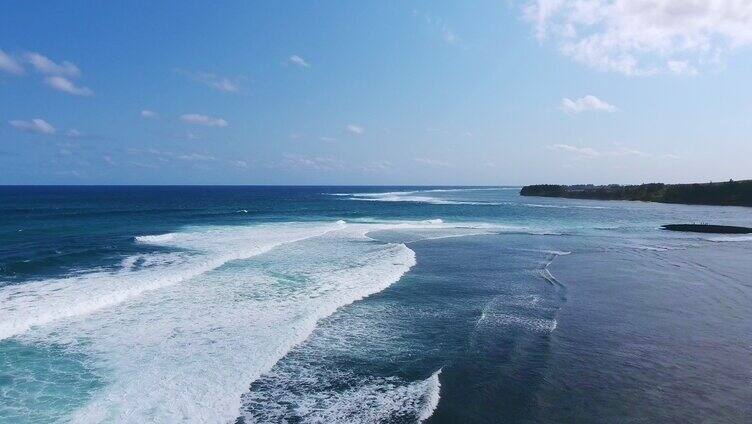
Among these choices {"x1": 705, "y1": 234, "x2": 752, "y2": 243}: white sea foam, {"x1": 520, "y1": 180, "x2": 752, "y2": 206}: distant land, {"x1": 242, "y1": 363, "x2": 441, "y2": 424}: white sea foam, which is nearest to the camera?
{"x1": 242, "y1": 363, "x2": 441, "y2": 424}: white sea foam

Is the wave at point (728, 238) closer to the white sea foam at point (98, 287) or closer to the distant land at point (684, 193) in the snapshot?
the white sea foam at point (98, 287)

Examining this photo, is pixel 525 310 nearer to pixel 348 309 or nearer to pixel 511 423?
pixel 348 309

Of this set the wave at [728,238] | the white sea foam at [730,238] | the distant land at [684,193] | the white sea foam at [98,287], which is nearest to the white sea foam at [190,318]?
the white sea foam at [98,287]

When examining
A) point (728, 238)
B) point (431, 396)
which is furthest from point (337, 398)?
point (728, 238)

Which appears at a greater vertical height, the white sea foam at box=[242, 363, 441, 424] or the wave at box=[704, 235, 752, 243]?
Answer: the wave at box=[704, 235, 752, 243]

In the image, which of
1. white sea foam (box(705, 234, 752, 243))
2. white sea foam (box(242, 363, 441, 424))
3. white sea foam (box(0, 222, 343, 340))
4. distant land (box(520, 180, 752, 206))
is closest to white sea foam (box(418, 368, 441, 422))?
white sea foam (box(242, 363, 441, 424))

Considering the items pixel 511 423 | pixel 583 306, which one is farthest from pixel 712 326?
pixel 511 423

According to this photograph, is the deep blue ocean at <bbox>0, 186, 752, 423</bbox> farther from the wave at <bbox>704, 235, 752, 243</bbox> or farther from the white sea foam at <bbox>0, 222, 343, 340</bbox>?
the wave at <bbox>704, 235, 752, 243</bbox>

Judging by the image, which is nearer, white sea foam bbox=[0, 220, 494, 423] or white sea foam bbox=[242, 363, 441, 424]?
white sea foam bbox=[242, 363, 441, 424]
